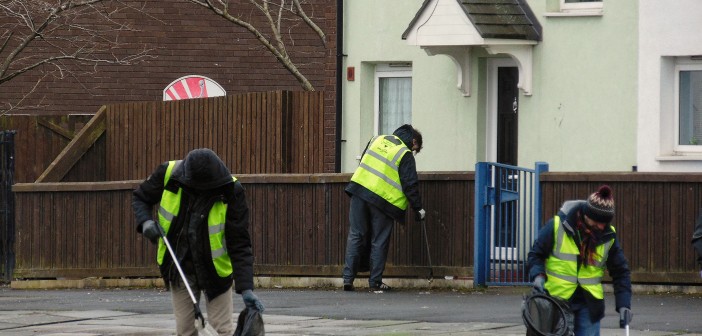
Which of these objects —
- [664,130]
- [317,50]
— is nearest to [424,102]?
[664,130]

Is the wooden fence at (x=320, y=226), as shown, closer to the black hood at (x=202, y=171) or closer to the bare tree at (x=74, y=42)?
the black hood at (x=202, y=171)

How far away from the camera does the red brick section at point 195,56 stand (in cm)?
2791

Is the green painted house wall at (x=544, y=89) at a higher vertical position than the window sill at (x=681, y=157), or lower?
higher

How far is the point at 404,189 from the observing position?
15711 mm

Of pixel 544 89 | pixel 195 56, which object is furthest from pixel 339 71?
pixel 195 56

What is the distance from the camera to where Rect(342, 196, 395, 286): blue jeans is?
15.9 m

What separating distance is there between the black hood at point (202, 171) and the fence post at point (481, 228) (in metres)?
7.01

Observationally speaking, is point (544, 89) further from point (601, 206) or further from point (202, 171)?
point (202, 171)

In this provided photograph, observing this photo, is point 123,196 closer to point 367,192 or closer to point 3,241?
point 3,241

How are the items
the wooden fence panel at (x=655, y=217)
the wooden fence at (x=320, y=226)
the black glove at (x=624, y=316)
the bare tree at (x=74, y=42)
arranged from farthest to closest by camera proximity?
the bare tree at (x=74, y=42), the wooden fence at (x=320, y=226), the wooden fence panel at (x=655, y=217), the black glove at (x=624, y=316)

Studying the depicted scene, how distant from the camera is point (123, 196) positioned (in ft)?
58.9

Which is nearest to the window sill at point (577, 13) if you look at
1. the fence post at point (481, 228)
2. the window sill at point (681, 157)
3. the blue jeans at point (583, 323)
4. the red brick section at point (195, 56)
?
the window sill at point (681, 157)

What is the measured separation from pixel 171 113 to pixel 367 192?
239 inches

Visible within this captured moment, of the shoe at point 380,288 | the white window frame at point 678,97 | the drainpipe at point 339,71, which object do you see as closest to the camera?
the shoe at point 380,288
